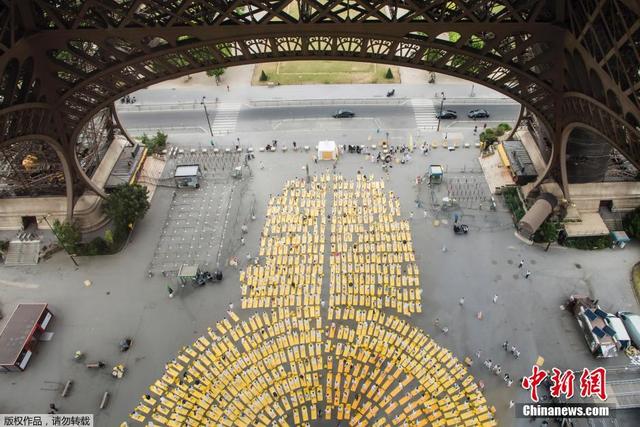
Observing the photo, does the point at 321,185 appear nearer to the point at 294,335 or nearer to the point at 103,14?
the point at 294,335

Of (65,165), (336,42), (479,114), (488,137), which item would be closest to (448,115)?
(479,114)

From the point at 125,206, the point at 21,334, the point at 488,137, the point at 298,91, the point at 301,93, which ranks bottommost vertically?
the point at 21,334

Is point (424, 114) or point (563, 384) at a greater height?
point (424, 114)

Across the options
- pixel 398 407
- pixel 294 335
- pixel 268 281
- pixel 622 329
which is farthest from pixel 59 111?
pixel 622 329

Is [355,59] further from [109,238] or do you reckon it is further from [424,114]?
[109,238]

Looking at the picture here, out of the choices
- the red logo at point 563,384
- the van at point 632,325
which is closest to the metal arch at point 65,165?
the red logo at point 563,384

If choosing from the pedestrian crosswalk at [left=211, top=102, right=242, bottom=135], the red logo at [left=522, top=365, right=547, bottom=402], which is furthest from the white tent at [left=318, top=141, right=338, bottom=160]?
the red logo at [left=522, top=365, right=547, bottom=402]

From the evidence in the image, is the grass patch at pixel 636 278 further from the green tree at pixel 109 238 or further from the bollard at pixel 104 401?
the green tree at pixel 109 238
